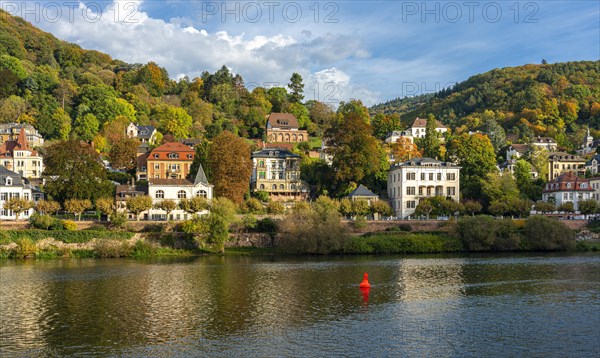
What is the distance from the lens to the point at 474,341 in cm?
2777

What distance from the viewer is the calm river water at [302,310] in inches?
1059

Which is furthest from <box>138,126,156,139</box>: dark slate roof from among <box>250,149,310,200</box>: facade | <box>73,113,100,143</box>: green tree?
<box>250,149,310,200</box>: facade

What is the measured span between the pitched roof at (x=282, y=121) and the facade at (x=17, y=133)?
142ft

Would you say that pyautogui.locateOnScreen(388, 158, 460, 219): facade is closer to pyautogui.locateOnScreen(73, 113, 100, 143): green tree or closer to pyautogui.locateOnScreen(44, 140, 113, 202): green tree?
pyautogui.locateOnScreen(44, 140, 113, 202): green tree

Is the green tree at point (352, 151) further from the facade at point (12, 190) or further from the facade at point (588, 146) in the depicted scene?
the facade at point (588, 146)

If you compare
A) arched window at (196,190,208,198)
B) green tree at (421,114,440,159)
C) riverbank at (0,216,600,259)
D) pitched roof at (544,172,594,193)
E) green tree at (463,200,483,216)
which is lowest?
riverbank at (0,216,600,259)

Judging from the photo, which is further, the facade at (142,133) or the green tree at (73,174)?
the facade at (142,133)

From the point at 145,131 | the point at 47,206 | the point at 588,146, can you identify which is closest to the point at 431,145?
the point at 588,146

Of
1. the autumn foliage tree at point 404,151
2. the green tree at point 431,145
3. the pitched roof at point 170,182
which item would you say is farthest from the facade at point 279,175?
the green tree at point 431,145

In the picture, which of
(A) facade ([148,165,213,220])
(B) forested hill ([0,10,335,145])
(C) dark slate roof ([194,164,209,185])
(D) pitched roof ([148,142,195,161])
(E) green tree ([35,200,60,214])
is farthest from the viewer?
(B) forested hill ([0,10,335,145])

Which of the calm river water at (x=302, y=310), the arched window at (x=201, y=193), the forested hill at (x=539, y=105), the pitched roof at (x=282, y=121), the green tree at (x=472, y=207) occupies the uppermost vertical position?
the forested hill at (x=539, y=105)

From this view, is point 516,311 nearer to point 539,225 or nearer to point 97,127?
point 539,225

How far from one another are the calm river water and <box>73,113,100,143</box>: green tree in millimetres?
61030

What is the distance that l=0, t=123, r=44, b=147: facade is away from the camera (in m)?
109
